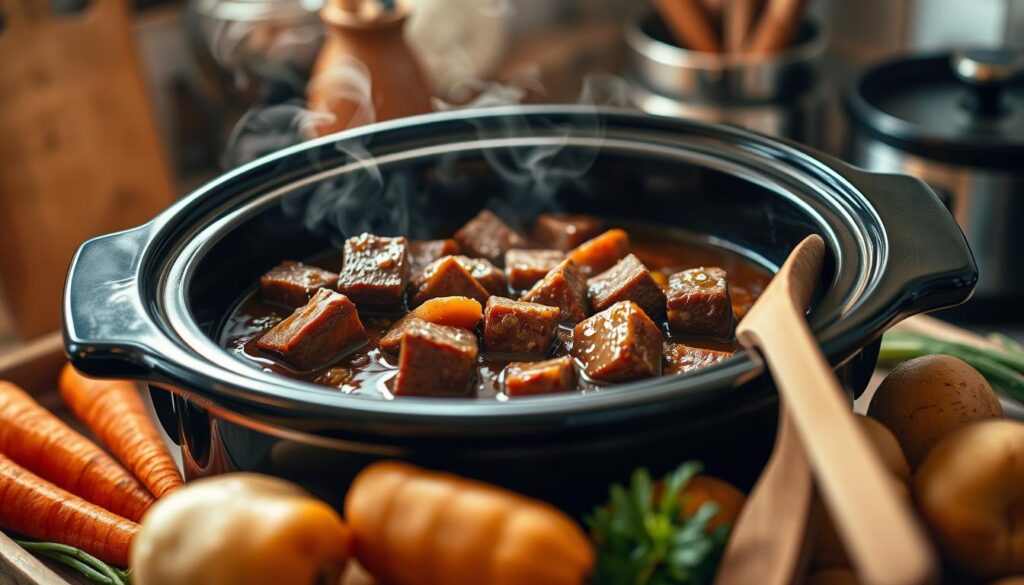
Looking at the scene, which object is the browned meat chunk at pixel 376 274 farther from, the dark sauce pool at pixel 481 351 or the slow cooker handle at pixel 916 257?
the slow cooker handle at pixel 916 257

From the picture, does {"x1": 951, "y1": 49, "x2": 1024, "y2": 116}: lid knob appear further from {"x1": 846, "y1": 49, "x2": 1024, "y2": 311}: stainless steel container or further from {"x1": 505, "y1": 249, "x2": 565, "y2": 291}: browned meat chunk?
{"x1": 505, "y1": 249, "x2": 565, "y2": 291}: browned meat chunk

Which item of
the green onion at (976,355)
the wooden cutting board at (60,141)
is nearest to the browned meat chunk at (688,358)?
the green onion at (976,355)

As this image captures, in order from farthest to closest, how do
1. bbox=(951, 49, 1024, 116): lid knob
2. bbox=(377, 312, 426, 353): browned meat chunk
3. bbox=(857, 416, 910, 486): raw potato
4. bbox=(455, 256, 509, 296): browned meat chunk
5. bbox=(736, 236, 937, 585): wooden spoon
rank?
bbox=(951, 49, 1024, 116): lid knob
bbox=(455, 256, 509, 296): browned meat chunk
bbox=(377, 312, 426, 353): browned meat chunk
bbox=(857, 416, 910, 486): raw potato
bbox=(736, 236, 937, 585): wooden spoon

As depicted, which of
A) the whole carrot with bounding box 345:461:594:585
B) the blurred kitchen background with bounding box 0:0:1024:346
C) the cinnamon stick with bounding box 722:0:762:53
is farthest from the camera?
the cinnamon stick with bounding box 722:0:762:53

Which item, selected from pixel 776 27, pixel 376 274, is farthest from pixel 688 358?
pixel 776 27

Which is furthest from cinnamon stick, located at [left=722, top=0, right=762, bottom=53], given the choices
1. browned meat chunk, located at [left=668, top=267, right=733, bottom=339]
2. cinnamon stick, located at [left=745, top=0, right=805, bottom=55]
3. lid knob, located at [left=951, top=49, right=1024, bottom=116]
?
browned meat chunk, located at [left=668, top=267, right=733, bottom=339]

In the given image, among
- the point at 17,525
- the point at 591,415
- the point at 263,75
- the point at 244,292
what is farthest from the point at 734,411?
the point at 263,75

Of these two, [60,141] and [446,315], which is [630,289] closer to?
[446,315]
